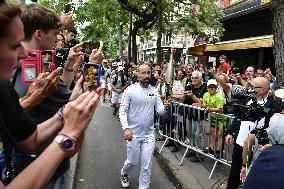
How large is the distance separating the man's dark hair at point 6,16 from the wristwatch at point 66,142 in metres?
0.48

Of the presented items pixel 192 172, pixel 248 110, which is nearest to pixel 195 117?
pixel 192 172

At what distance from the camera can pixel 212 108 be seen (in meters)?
7.38

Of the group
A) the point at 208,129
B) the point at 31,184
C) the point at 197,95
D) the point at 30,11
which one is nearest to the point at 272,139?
the point at 30,11

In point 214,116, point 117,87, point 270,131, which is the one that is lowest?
point 117,87

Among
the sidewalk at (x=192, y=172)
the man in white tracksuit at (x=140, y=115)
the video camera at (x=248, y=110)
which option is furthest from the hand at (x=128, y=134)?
the video camera at (x=248, y=110)

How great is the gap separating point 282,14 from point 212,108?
224cm

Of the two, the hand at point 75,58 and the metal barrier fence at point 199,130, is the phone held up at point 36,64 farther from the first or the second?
the metal barrier fence at point 199,130

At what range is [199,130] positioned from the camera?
25.1 feet

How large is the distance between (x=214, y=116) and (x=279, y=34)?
1837mm

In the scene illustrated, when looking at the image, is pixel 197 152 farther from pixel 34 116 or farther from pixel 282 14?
pixel 34 116

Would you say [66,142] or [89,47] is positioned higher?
[89,47]

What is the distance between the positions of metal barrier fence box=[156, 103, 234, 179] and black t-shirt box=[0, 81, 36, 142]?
185 inches

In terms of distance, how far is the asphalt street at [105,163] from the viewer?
6.70 metres

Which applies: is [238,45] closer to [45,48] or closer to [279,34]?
[279,34]
